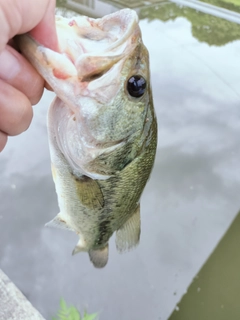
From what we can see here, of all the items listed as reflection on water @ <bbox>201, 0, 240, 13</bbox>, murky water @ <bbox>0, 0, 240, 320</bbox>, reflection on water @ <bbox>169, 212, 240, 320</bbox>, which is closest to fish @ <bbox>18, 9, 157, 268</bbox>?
murky water @ <bbox>0, 0, 240, 320</bbox>

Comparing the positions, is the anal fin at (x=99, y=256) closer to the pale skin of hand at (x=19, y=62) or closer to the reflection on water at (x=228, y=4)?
the pale skin of hand at (x=19, y=62)

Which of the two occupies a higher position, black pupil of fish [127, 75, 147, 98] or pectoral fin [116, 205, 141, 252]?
black pupil of fish [127, 75, 147, 98]

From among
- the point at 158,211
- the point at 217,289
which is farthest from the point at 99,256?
the point at 217,289

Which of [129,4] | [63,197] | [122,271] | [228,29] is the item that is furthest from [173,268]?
[129,4]

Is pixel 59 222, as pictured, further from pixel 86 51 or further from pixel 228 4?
pixel 228 4

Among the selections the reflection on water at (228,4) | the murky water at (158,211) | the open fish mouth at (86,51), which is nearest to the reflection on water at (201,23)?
the reflection on water at (228,4)

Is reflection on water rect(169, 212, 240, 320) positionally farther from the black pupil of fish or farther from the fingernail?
the fingernail

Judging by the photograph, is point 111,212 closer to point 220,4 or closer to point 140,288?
point 140,288

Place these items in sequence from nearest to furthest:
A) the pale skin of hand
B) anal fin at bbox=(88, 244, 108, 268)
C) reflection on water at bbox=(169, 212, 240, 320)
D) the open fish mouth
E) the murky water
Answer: the pale skin of hand < the open fish mouth < anal fin at bbox=(88, 244, 108, 268) < the murky water < reflection on water at bbox=(169, 212, 240, 320)
